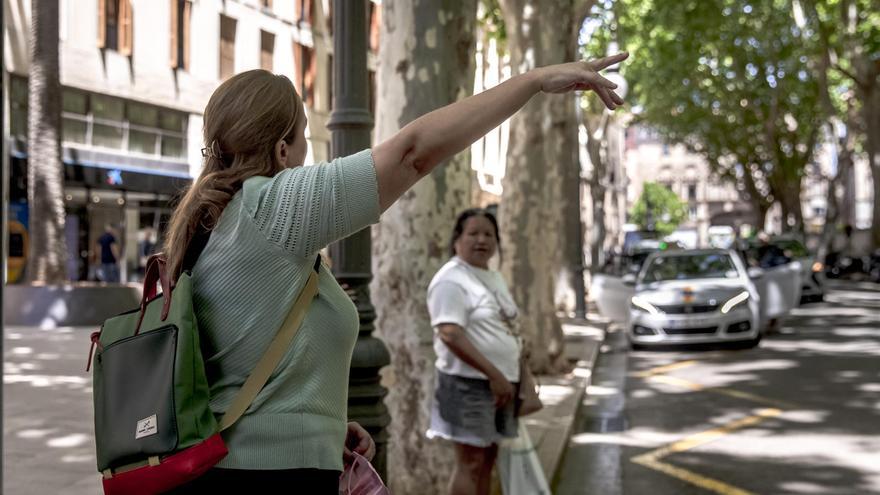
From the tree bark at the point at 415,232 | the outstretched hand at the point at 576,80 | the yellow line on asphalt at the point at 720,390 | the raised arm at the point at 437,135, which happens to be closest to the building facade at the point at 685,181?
the yellow line on asphalt at the point at 720,390

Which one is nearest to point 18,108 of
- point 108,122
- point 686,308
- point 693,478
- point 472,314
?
point 108,122

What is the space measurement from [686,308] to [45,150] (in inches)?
411

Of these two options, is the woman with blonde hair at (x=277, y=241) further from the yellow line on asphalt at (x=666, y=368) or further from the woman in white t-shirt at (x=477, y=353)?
the yellow line on asphalt at (x=666, y=368)

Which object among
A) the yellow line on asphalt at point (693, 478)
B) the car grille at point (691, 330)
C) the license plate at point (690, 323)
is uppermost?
A: the license plate at point (690, 323)

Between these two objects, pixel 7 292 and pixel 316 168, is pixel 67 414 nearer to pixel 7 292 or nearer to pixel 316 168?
pixel 316 168

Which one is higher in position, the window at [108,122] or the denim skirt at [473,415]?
the window at [108,122]

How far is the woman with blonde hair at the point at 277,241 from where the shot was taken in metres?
2.02

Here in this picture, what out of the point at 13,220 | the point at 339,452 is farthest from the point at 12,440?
the point at 13,220

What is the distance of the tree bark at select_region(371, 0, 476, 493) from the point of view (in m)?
6.00

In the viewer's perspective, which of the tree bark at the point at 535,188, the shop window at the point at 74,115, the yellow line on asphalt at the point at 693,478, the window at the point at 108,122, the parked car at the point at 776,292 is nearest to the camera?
the yellow line on asphalt at the point at 693,478

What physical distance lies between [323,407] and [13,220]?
21.4m

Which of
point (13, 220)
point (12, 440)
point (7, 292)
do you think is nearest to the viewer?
point (12, 440)

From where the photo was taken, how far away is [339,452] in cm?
219

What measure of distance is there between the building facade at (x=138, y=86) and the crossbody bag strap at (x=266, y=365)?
2000 centimetres
